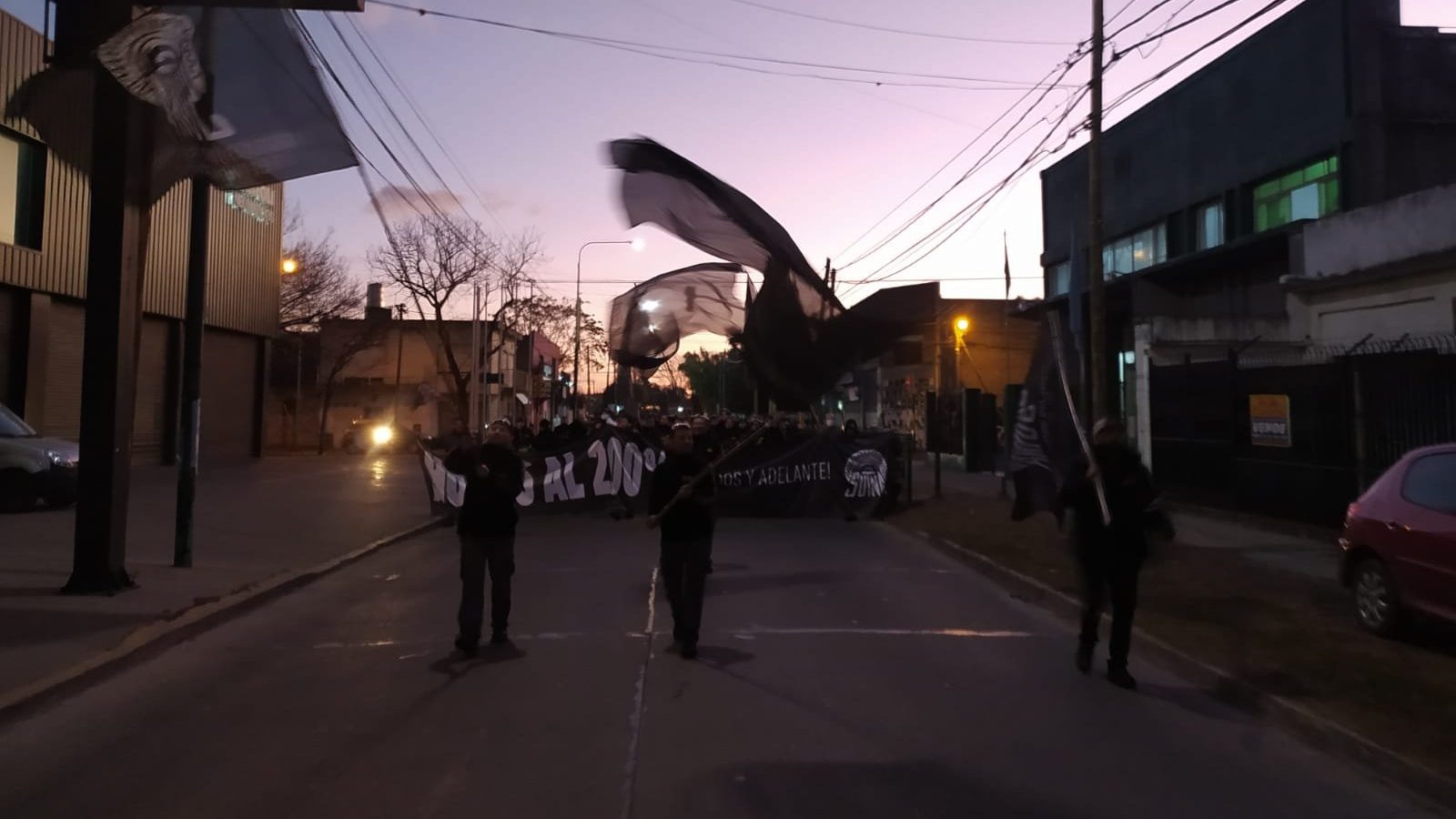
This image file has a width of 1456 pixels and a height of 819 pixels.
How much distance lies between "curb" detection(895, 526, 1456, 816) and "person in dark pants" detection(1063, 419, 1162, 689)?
53cm

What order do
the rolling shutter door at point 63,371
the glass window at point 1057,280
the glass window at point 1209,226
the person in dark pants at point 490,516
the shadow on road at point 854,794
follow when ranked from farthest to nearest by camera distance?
the glass window at point 1057,280
the glass window at point 1209,226
the rolling shutter door at point 63,371
the person in dark pants at point 490,516
the shadow on road at point 854,794

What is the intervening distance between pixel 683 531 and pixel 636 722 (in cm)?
191

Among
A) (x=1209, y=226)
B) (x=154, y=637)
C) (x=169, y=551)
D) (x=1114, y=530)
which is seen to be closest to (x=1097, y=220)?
(x=1114, y=530)

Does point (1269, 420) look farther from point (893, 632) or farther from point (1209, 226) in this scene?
point (1209, 226)

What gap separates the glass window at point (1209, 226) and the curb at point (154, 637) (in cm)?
2277

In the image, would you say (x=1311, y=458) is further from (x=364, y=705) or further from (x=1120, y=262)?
(x=1120, y=262)

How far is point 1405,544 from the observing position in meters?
7.83

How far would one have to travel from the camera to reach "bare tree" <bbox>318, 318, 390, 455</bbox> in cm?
4997

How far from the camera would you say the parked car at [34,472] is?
16.3 metres

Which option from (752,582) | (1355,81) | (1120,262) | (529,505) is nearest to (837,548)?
(752,582)

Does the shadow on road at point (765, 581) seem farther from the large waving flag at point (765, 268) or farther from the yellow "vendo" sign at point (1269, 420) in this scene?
the yellow "vendo" sign at point (1269, 420)

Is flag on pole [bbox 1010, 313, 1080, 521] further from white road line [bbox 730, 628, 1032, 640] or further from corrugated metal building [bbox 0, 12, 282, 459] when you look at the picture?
corrugated metal building [bbox 0, 12, 282, 459]

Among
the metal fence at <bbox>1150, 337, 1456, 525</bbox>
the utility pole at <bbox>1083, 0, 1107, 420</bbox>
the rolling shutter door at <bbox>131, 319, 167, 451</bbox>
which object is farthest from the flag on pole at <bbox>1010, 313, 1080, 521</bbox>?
the rolling shutter door at <bbox>131, 319, 167, 451</bbox>

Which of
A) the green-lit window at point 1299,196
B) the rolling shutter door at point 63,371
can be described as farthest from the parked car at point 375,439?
the green-lit window at point 1299,196
